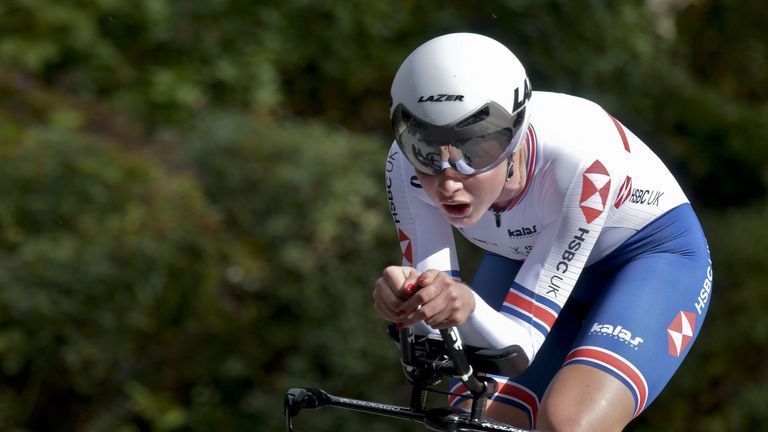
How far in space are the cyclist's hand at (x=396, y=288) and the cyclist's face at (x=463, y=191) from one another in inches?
17.4

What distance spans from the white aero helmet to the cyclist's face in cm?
3

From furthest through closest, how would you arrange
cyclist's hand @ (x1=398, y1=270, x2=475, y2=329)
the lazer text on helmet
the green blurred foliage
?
the green blurred foliage < the lazer text on helmet < cyclist's hand @ (x1=398, y1=270, x2=475, y2=329)

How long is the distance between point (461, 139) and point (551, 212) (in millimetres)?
532

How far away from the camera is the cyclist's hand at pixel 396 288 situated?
3.86 metres

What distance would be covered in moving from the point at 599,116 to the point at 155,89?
20.8ft

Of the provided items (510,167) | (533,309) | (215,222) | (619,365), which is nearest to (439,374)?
(533,309)

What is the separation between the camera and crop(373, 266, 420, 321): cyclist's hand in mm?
3856

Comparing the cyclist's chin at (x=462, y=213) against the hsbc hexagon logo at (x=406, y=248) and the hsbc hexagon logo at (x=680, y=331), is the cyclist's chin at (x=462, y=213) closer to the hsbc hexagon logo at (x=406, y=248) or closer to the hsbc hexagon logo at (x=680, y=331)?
the hsbc hexagon logo at (x=406, y=248)

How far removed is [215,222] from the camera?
8.61 metres

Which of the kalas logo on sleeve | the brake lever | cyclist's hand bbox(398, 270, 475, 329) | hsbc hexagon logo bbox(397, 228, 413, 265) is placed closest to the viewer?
cyclist's hand bbox(398, 270, 475, 329)

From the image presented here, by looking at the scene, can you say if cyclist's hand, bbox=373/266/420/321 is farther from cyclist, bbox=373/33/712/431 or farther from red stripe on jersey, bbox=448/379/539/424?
red stripe on jersey, bbox=448/379/539/424

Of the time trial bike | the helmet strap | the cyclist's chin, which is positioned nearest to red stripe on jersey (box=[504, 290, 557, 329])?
the time trial bike

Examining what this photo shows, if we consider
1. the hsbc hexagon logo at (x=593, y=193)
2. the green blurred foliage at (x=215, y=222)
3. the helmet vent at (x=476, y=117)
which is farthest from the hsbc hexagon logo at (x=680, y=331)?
the green blurred foliage at (x=215, y=222)

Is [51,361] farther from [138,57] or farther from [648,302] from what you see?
[648,302]
